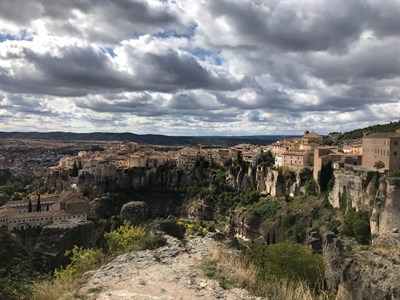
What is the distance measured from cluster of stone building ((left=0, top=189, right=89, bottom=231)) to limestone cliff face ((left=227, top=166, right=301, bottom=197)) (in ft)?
104

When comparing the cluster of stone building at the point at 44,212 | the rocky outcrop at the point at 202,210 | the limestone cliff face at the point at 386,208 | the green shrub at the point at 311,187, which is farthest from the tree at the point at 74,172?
the limestone cliff face at the point at 386,208

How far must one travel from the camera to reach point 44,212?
54.6 m

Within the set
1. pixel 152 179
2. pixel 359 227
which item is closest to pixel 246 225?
pixel 359 227

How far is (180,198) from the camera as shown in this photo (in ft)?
Result: 279

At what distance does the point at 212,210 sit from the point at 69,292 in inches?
2660

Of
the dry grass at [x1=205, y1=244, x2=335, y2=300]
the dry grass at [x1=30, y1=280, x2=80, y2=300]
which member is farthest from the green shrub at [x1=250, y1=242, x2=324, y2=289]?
the dry grass at [x1=30, y1=280, x2=80, y2=300]

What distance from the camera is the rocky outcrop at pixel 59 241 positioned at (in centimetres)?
4134

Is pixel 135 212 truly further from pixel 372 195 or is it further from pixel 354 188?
pixel 372 195

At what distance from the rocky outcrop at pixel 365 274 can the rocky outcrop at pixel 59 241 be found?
34.0 metres

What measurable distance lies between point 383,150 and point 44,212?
46452mm

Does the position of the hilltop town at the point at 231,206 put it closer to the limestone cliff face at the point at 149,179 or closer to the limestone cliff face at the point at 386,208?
the limestone cliff face at the point at 386,208

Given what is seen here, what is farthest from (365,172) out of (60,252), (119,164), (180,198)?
(119,164)

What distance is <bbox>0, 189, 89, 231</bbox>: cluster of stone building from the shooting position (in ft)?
171

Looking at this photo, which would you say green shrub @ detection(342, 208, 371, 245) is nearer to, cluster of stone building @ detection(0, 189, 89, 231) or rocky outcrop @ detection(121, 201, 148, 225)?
rocky outcrop @ detection(121, 201, 148, 225)
